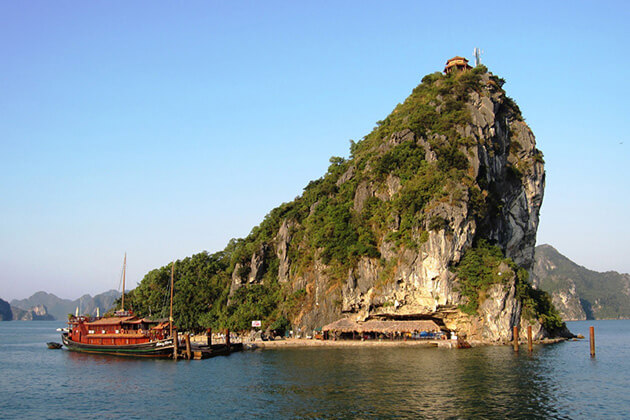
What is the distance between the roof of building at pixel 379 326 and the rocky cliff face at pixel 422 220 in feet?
4.87

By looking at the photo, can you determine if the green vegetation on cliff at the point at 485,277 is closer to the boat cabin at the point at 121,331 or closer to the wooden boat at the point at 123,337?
the wooden boat at the point at 123,337

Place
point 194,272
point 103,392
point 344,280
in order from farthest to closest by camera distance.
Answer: point 194,272 < point 344,280 < point 103,392

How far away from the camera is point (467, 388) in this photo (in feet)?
115

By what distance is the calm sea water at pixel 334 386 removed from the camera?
30.5 metres

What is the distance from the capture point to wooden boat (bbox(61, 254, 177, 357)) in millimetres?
57594

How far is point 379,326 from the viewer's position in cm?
6619

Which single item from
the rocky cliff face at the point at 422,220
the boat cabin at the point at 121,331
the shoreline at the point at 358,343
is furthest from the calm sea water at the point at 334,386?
the rocky cliff face at the point at 422,220

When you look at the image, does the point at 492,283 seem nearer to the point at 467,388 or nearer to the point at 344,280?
the point at 344,280

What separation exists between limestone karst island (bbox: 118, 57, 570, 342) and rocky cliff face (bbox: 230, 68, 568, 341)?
0.18 metres

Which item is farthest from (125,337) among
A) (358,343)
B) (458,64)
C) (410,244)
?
(458,64)

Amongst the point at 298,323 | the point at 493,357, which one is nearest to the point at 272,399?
the point at 493,357

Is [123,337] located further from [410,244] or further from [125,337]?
[410,244]

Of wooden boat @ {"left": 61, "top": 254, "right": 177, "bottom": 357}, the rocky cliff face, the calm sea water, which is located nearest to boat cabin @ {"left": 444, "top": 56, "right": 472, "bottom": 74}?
the rocky cliff face

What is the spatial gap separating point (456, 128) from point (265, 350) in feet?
137
